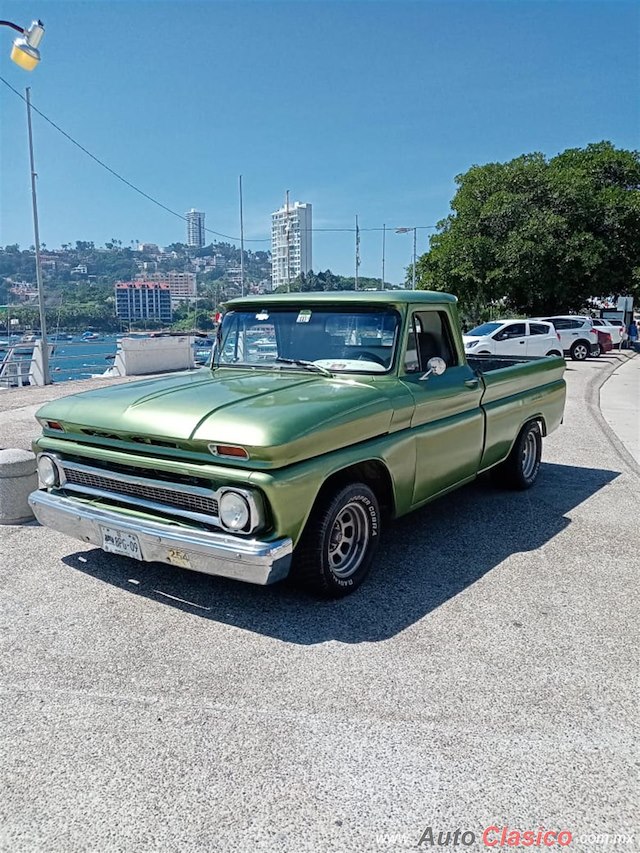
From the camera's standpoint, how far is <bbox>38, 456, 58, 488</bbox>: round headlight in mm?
4480

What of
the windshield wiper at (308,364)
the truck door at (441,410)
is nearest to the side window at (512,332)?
the truck door at (441,410)

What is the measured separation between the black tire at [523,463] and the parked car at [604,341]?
22.9 metres

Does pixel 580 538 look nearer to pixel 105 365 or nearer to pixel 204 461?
pixel 204 461

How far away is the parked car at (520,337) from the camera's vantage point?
2225cm

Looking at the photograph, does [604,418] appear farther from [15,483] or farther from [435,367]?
[15,483]

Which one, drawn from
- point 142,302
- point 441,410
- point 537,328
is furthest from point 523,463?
point 142,302

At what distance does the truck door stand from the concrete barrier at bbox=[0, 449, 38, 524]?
128 inches

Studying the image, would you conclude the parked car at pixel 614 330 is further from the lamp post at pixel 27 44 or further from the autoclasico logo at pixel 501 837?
the autoclasico logo at pixel 501 837

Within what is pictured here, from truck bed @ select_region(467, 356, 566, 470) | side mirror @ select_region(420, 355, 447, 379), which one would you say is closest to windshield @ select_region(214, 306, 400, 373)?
side mirror @ select_region(420, 355, 447, 379)

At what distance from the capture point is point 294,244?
51.3 meters

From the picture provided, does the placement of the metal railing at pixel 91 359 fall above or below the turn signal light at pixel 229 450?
below

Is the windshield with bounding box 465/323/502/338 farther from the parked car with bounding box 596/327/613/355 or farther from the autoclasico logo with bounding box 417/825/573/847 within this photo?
the autoclasico logo with bounding box 417/825/573/847

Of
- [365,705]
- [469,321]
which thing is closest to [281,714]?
[365,705]

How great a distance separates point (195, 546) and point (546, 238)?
29335 millimetres
